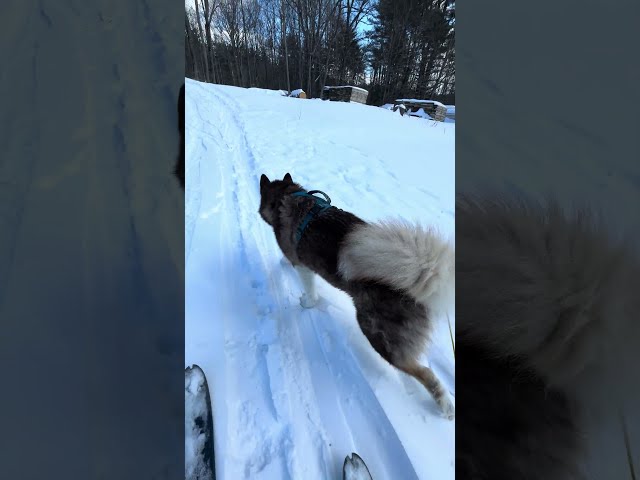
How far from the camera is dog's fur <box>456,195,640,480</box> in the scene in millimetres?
556

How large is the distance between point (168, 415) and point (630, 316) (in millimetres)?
892

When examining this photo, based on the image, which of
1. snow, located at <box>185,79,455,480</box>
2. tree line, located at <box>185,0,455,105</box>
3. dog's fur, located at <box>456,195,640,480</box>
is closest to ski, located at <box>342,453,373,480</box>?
snow, located at <box>185,79,455,480</box>

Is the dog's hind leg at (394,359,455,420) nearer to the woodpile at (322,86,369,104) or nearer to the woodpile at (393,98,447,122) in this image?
the woodpile at (393,98,447,122)

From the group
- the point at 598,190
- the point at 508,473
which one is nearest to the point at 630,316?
the point at 598,190

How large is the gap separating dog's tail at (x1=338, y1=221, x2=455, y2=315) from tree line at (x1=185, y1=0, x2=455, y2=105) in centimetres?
1617

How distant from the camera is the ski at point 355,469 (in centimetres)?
150

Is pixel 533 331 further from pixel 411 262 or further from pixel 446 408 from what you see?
pixel 446 408

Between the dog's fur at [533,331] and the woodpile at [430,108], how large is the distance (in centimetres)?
1459

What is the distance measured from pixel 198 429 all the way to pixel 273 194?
218 centimetres

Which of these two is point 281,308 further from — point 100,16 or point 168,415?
point 100,16

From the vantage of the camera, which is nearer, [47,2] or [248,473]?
[47,2]

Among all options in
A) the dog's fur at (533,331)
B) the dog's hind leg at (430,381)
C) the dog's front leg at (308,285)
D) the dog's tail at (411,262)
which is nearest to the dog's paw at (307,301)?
the dog's front leg at (308,285)

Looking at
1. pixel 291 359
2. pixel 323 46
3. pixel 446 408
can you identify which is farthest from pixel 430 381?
pixel 323 46

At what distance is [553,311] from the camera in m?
0.60
